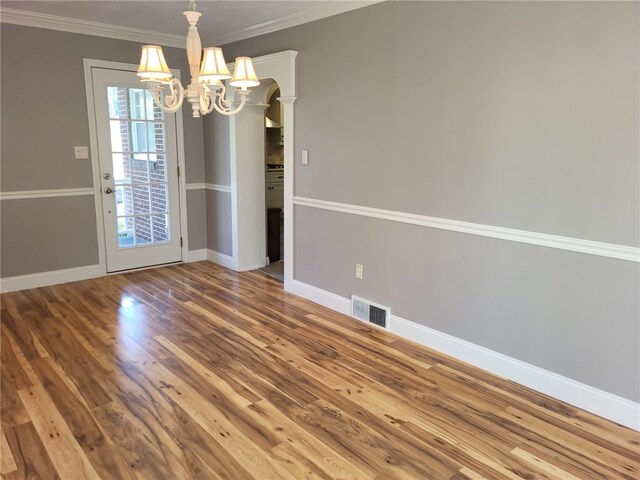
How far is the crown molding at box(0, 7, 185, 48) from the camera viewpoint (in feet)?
13.4

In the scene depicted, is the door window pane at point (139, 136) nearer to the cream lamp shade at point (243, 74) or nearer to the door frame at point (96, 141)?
the door frame at point (96, 141)

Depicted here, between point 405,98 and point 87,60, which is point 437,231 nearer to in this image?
point 405,98

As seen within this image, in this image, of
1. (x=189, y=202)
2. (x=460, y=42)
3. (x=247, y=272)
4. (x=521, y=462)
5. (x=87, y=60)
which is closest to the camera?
(x=521, y=462)

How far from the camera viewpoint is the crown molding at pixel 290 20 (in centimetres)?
350

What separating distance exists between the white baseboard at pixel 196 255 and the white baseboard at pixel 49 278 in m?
0.99

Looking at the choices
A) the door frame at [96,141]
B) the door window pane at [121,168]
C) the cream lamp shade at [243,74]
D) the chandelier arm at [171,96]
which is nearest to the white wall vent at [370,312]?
the cream lamp shade at [243,74]

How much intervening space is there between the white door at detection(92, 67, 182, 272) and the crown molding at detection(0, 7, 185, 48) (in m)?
0.35

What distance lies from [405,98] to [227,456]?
8.17 ft

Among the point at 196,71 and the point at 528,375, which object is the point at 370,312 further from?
the point at 196,71

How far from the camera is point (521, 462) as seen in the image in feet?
7.02

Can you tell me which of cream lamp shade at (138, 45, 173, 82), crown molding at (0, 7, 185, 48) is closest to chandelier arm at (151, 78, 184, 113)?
cream lamp shade at (138, 45, 173, 82)

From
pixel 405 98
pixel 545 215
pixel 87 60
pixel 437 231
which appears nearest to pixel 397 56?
pixel 405 98

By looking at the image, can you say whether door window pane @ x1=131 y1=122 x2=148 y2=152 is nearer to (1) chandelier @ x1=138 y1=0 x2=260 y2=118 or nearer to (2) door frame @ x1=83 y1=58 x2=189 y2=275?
(2) door frame @ x1=83 y1=58 x2=189 y2=275

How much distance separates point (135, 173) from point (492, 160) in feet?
12.6
